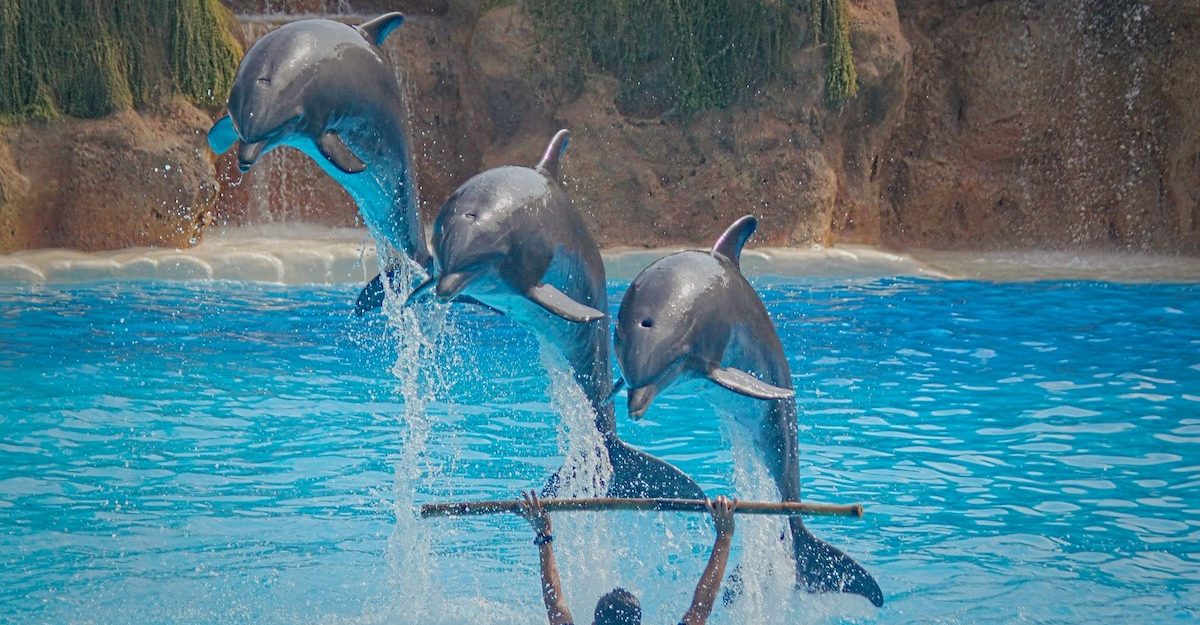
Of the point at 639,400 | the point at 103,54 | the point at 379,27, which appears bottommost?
the point at 639,400

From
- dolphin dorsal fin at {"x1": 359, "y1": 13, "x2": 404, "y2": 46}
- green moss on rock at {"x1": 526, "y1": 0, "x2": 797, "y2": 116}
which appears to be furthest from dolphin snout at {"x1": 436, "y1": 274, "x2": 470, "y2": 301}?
green moss on rock at {"x1": 526, "y1": 0, "x2": 797, "y2": 116}

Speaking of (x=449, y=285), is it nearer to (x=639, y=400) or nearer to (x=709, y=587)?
(x=639, y=400)

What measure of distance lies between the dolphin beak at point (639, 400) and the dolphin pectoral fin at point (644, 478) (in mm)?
708

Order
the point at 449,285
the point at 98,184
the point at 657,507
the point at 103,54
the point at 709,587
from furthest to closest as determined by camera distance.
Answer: the point at 103,54 < the point at 98,184 < the point at 709,587 < the point at 449,285 < the point at 657,507

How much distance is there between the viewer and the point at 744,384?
3.64 metres

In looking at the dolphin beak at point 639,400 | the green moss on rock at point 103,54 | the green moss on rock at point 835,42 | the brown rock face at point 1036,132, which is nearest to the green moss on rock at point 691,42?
the green moss on rock at point 835,42

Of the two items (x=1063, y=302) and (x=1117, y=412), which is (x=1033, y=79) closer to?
(x=1063, y=302)

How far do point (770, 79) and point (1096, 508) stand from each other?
7.96 meters

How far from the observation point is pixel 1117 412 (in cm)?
733

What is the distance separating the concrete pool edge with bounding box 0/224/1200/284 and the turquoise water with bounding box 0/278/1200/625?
0.89m

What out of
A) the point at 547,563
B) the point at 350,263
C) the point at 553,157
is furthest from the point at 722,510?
the point at 350,263

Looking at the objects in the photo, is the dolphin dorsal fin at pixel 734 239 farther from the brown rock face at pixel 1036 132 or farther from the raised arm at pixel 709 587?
the brown rock face at pixel 1036 132

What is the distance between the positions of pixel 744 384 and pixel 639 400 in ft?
1.14

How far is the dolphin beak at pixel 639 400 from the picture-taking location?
3.41 m
